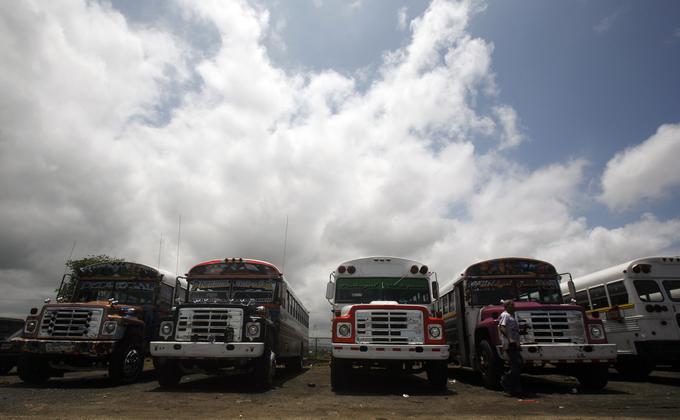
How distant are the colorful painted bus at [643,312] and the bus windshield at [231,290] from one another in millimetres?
9054

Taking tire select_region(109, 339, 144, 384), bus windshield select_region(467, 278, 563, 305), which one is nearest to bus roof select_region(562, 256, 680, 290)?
bus windshield select_region(467, 278, 563, 305)

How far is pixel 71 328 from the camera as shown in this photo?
32.8 ft

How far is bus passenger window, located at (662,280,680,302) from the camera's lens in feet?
36.2

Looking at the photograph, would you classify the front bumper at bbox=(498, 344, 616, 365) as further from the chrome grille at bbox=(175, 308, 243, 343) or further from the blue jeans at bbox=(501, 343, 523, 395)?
the chrome grille at bbox=(175, 308, 243, 343)

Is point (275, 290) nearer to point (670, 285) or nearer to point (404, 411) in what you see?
point (404, 411)

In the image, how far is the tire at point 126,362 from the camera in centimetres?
998

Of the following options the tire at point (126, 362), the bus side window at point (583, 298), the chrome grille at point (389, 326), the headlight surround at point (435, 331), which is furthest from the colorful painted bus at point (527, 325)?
the tire at point (126, 362)

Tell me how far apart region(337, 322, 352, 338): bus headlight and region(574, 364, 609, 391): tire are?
17.2 ft

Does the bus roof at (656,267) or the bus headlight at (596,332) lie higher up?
the bus roof at (656,267)

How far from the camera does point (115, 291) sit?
12516 millimetres

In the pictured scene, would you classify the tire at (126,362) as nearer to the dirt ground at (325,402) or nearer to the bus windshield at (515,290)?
the dirt ground at (325,402)

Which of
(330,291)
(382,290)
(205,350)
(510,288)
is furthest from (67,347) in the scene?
(510,288)

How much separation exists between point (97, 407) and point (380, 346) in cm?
510

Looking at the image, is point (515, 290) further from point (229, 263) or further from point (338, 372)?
point (229, 263)
